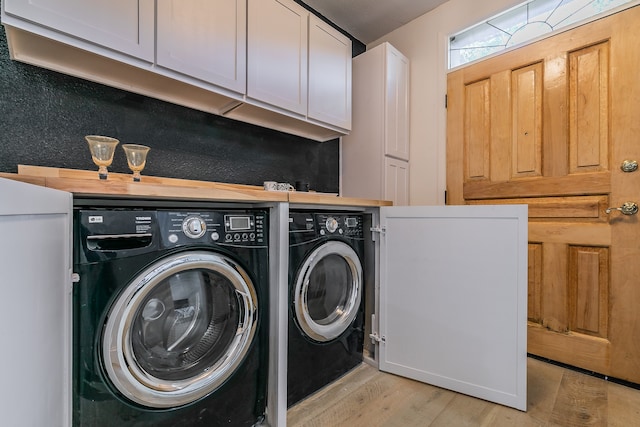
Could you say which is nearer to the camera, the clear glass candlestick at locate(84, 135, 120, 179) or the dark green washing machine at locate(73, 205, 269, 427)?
the dark green washing machine at locate(73, 205, 269, 427)

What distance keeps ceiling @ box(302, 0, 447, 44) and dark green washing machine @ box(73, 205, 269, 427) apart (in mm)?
1905

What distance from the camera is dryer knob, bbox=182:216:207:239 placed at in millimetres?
1025

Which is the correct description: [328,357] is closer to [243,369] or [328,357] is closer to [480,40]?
[243,369]

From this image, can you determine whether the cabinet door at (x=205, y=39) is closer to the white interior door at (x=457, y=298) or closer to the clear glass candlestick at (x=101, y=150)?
the clear glass candlestick at (x=101, y=150)

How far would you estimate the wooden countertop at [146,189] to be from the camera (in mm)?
810

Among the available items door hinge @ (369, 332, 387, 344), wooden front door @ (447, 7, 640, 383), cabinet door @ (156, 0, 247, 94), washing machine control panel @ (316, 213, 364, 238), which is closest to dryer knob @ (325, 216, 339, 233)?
washing machine control panel @ (316, 213, 364, 238)

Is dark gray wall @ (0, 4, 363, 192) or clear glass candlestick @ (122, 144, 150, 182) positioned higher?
dark gray wall @ (0, 4, 363, 192)

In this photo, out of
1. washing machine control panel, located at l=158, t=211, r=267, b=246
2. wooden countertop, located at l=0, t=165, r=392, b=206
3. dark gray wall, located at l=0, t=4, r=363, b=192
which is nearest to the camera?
wooden countertop, located at l=0, t=165, r=392, b=206

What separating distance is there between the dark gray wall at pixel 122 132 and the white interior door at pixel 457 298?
948 millimetres

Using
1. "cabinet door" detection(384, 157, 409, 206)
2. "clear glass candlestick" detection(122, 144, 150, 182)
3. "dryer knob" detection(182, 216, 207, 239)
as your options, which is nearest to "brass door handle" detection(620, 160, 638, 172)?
"cabinet door" detection(384, 157, 409, 206)

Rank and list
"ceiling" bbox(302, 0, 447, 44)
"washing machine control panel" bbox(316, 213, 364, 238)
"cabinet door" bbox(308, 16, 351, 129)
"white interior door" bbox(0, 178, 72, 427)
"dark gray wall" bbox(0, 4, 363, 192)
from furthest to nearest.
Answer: "ceiling" bbox(302, 0, 447, 44) → "cabinet door" bbox(308, 16, 351, 129) → "washing machine control panel" bbox(316, 213, 364, 238) → "dark gray wall" bbox(0, 4, 363, 192) → "white interior door" bbox(0, 178, 72, 427)

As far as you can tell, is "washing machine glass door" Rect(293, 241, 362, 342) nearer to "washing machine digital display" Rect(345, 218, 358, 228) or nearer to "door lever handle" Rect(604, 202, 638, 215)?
"washing machine digital display" Rect(345, 218, 358, 228)

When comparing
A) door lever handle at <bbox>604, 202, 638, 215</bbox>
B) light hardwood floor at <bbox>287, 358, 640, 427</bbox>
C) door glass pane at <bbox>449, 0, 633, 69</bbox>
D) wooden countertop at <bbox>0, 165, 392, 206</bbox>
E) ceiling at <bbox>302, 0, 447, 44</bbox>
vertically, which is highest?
ceiling at <bbox>302, 0, 447, 44</bbox>

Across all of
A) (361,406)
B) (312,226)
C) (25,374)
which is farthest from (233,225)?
(361,406)
